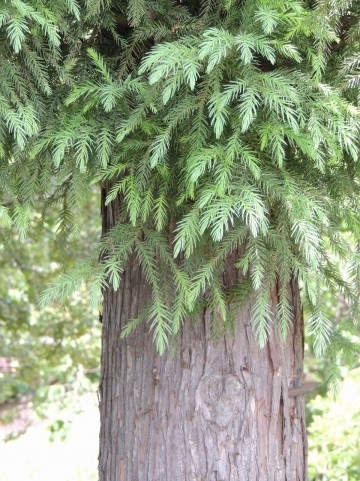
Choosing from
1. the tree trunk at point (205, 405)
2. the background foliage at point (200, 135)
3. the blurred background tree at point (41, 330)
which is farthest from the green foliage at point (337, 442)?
the background foliage at point (200, 135)

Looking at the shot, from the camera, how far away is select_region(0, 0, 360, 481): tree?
1.67 meters

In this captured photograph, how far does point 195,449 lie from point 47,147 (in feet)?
3.58

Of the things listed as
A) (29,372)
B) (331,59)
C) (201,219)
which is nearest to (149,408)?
(201,219)

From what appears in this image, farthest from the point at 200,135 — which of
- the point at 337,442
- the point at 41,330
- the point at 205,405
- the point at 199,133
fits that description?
the point at 41,330

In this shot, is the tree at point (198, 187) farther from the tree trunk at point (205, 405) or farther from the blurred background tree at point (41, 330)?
the blurred background tree at point (41, 330)

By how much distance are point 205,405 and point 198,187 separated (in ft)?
2.65

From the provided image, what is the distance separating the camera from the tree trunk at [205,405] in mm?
2217

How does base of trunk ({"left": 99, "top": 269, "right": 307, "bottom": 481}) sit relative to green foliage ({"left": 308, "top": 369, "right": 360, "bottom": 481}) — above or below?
below

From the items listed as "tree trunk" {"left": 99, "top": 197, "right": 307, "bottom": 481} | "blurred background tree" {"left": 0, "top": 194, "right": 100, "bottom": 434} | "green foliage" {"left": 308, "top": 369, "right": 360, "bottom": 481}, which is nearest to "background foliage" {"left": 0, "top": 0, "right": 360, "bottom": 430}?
"tree trunk" {"left": 99, "top": 197, "right": 307, "bottom": 481}

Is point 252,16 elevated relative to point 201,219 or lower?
elevated

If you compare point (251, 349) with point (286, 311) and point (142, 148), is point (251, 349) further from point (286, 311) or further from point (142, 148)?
point (142, 148)

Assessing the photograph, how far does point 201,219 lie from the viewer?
1650 millimetres

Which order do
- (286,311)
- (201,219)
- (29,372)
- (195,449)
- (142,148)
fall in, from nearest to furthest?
(201,219) → (142,148) → (286,311) → (195,449) → (29,372)

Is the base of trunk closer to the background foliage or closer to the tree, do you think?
the tree
